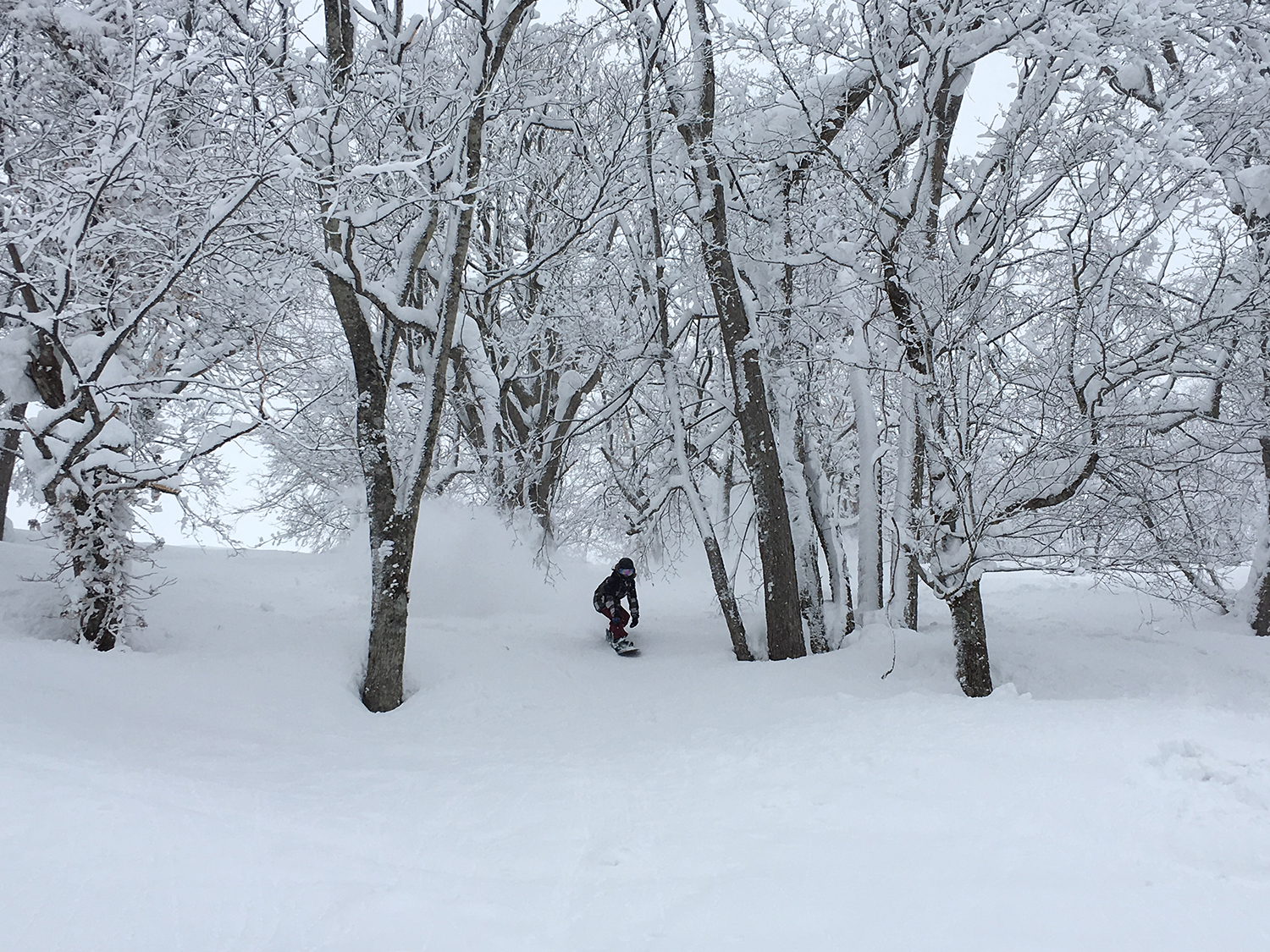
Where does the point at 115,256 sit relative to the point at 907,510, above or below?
above

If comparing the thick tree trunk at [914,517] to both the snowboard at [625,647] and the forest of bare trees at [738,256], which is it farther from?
the snowboard at [625,647]

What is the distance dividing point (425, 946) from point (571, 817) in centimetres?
165

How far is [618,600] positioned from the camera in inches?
379

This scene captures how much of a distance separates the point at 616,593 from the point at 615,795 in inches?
190

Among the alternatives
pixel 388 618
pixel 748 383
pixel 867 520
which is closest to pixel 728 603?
pixel 867 520

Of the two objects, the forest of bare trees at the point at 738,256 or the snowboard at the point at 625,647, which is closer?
the forest of bare trees at the point at 738,256

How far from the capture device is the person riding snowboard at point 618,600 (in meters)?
9.53

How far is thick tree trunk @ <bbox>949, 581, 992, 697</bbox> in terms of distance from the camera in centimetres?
692

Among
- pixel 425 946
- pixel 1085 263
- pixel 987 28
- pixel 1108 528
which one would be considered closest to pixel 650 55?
pixel 987 28

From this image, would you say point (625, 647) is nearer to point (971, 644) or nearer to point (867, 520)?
point (867, 520)

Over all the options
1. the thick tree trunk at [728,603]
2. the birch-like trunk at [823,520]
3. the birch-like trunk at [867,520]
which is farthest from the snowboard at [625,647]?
the birch-like trunk at [867,520]

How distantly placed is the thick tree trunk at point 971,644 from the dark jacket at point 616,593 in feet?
12.9

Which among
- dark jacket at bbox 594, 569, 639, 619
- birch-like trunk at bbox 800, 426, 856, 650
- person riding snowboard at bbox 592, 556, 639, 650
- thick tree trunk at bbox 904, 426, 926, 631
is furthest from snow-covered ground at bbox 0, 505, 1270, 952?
birch-like trunk at bbox 800, 426, 856, 650

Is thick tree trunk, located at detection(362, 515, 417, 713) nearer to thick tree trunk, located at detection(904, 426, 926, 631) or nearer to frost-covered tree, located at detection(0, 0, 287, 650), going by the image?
frost-covered tree, located at detection(0, 0, 287, 650)
